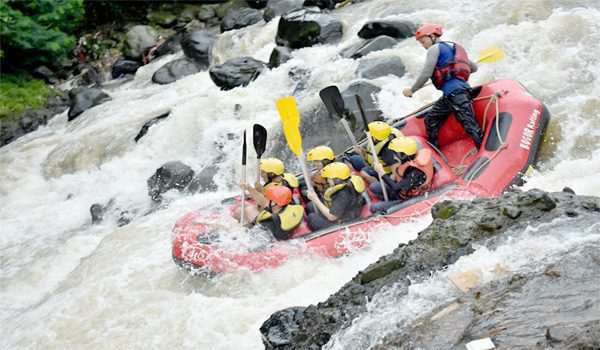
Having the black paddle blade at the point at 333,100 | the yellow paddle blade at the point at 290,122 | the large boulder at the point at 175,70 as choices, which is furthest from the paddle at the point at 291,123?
the large boulder at the point at 175,70

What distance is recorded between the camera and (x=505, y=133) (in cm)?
598

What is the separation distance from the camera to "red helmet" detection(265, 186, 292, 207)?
561cm

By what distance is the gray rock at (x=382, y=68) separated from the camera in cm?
844

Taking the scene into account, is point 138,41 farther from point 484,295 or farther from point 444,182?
point 484,295

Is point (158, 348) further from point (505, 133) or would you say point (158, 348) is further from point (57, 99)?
point (57, 99)

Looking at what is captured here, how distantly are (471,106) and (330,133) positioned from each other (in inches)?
81.3

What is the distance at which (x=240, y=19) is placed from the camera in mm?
13945

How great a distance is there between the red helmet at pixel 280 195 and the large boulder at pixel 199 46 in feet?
24.9

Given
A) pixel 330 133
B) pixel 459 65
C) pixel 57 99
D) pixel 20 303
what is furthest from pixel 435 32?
pixel 57 99

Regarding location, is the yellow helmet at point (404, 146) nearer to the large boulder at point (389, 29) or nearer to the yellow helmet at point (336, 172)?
the yellow helmet at point (336, 172)

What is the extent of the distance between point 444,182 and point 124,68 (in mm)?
10029

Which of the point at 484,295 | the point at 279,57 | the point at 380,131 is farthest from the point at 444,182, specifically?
the point at 279,57

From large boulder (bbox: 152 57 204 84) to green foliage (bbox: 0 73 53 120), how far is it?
2.14 m

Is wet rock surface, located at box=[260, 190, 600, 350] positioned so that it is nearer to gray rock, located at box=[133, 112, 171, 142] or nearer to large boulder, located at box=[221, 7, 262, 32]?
gray rock, located at box=[133, 112, 171, 142]
